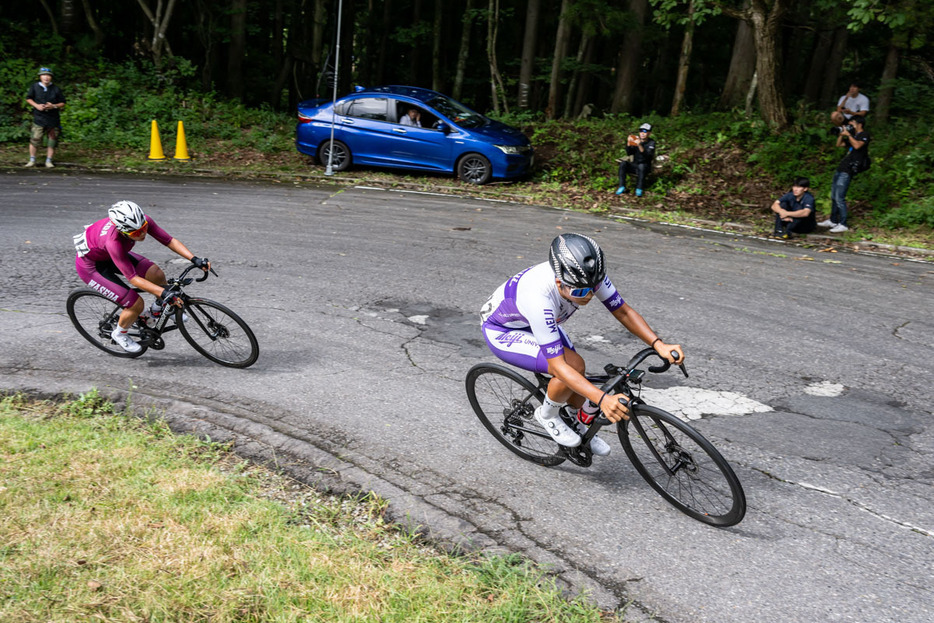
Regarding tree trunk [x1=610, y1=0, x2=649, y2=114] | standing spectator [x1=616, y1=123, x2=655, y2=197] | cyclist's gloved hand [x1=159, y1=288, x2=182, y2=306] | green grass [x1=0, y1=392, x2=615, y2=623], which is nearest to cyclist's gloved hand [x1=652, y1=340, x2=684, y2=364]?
green grass [x1=0, y1=392, x2=615, y2=623]

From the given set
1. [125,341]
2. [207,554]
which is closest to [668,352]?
[207,554]

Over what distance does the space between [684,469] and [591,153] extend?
14191 mm

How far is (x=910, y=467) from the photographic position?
5023 mm

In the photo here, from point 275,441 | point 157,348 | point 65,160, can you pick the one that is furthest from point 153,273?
point 65,160

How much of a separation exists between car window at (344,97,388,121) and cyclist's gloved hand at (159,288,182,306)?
11.1 metres

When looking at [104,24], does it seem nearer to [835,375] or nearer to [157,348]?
[157,348]

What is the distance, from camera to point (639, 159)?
50.7ft

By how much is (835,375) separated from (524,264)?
176 inches

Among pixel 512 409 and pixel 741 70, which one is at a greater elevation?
pixel 741 70

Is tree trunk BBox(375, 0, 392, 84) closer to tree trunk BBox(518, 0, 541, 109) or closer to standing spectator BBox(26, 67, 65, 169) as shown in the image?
tree trunk BBox(518, 0, 541, 109)

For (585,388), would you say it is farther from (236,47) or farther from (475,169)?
(236,47)

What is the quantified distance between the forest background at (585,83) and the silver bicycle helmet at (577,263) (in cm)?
1065

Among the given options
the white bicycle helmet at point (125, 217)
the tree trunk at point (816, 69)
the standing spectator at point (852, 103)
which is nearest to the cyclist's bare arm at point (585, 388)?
the white bicycle helmet at point (125, 217)

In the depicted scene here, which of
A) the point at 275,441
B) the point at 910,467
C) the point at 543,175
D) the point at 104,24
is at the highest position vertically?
the point at 104,24
